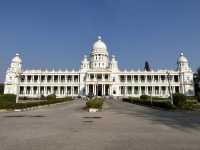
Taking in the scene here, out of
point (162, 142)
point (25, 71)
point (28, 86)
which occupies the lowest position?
point (162, 142)

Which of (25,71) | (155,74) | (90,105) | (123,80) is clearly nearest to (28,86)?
(25,71)

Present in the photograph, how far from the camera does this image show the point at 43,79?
4966 inches

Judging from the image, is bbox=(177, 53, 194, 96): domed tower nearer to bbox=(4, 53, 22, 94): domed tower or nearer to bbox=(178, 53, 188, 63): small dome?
bbox=(178, 53, 188, 63): small dome

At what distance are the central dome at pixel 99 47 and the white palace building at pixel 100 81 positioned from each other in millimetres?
13547

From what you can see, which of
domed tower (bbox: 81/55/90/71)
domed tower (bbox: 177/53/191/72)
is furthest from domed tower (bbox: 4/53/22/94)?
domed tower (bbox: 177/53/191/72)

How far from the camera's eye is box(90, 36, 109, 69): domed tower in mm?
134750

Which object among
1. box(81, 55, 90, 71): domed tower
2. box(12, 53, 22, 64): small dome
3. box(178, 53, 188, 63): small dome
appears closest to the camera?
box(178, 53, 188, 63): small dome

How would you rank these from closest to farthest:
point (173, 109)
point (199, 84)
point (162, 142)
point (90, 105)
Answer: point (162, 142) → point (90, 105) → point (173, 109) → point (199, 84)

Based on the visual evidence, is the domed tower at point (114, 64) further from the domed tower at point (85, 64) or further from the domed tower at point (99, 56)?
the domed tower at point (85, 64)

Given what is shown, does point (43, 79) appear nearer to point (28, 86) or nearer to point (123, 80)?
point (28, 86)

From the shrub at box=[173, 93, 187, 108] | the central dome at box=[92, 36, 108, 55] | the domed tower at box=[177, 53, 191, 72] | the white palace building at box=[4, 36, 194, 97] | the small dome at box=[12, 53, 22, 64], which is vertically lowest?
the shrub at box=[173, 93, 187, 108]

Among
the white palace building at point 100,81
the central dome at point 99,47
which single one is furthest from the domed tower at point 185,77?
the central dome at point 99,47

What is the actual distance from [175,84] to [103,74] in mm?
35275

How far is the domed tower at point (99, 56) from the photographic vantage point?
134750 millimetres
